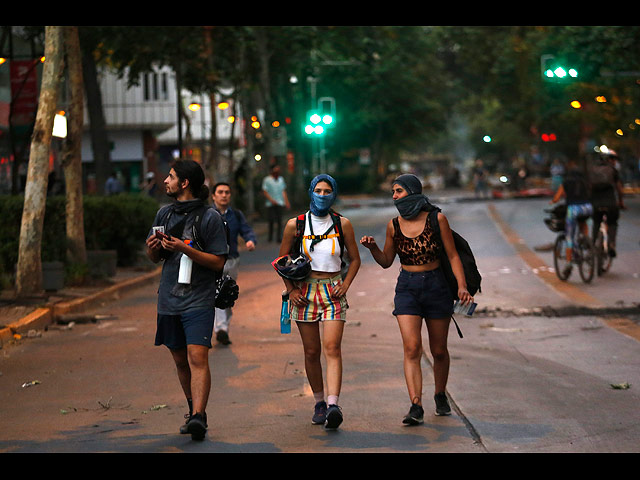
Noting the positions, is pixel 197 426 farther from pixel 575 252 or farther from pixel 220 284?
pixel 575 252

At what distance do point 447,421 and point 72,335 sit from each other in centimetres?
645

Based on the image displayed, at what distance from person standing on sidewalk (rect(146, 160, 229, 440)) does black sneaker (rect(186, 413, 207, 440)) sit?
0.12ft

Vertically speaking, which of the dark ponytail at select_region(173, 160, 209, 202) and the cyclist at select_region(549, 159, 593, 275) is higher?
the dark ponytail at select_region(173, 160, 209, 202)

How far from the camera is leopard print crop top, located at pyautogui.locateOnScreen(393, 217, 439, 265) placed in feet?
26.1

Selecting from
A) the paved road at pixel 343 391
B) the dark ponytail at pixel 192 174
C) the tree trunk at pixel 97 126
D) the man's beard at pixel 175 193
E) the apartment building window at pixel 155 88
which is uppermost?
the apartment building window at pixel 155 88

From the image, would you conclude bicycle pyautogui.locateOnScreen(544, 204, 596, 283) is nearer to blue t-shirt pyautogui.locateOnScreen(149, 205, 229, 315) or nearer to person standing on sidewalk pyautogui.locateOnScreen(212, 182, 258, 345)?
person standing on sidewalk pyautogui.locateOnScreen(212, 182, 258, 345)

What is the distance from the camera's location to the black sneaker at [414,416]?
7.60m

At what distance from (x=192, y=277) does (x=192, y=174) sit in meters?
0.69

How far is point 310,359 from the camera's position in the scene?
7.91 metres

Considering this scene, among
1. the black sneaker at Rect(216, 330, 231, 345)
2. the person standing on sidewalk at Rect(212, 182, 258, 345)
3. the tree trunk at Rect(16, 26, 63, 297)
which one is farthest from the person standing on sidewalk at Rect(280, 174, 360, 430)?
the tree trunk at Rect(16, 26, 63, 297)

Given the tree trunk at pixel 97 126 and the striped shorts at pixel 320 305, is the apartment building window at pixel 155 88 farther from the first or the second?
the striped shorts at pixel 320 305

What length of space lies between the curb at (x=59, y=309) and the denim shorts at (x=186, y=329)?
515cm

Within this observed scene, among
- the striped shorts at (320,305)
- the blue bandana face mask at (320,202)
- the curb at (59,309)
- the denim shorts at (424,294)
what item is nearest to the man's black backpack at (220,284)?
the striped shorts at (320,305)
